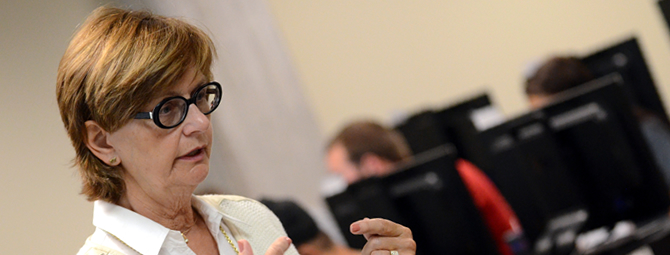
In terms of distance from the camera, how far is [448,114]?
3396 mm

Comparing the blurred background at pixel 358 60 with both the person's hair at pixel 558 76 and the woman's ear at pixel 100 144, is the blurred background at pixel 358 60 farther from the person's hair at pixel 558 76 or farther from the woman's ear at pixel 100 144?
the woman's ear at pixel 100 144

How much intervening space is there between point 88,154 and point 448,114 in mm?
2519

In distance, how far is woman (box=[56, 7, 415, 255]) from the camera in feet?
3.19

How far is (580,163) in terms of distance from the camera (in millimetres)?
2451

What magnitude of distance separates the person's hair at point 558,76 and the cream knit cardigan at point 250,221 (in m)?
A: 2.10

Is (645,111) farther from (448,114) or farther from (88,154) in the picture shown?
(88,154)

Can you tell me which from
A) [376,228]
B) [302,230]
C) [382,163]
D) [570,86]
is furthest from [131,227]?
[570,86]

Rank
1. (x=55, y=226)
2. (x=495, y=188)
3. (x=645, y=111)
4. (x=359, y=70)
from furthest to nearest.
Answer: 1. (x=359, y=70)
2. (x=495, y=188)
3. (x=645, y=111)
4. (x=55, y=226)

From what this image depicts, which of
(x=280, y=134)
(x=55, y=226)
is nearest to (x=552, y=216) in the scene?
(x=55, y=226)

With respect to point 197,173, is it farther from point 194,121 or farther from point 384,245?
point 384,245

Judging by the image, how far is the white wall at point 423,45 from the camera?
5.63 metres

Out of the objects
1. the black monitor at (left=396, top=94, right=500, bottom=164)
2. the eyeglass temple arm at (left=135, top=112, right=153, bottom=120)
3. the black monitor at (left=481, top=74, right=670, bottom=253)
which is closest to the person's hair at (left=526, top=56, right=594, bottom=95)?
A: the black monitor at (left=396, top=94, right=500, bottom=164)

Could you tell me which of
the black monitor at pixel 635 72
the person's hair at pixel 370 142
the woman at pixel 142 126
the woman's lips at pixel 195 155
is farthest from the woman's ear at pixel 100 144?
the black monitor at pixel 635 72

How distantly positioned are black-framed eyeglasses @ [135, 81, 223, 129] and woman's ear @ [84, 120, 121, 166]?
7 cm
